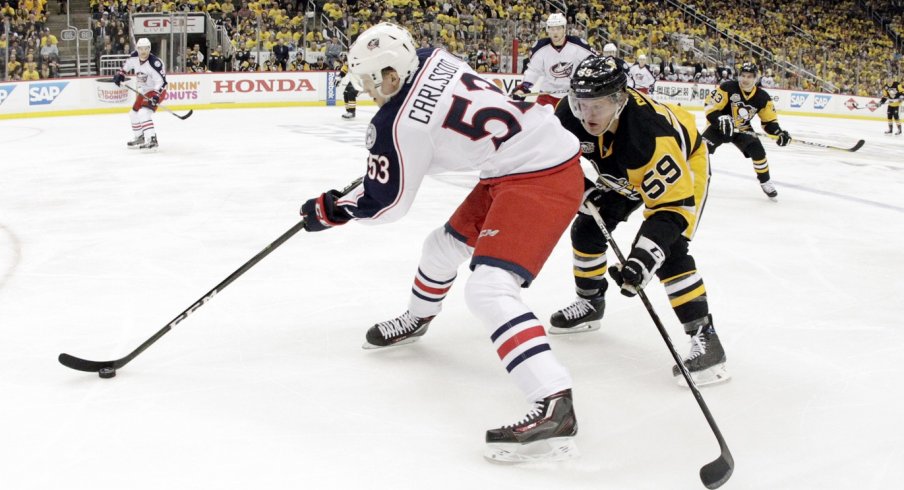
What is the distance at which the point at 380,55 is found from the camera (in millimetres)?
2197

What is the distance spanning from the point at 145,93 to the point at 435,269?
21.7 ft

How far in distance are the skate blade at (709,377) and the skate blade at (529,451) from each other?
28.8 inches

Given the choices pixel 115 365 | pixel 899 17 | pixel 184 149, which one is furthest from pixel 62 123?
pixel 899 17

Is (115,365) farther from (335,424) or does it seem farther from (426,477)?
(426,477)

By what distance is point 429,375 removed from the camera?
277 centimetres

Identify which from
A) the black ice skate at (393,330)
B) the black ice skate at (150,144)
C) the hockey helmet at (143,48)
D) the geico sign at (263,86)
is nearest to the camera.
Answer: the black ice skate at (393,330)

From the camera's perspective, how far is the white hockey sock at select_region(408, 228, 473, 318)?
8.99 ft

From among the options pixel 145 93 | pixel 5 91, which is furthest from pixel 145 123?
pixel 5 91

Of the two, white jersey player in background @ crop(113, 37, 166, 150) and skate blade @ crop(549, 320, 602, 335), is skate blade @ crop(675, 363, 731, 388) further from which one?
white jersey player in background @ crop(113, 37, 166, 150)

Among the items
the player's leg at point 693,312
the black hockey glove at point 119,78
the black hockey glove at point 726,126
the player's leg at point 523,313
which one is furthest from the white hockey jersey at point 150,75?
the player's leg at point 523,313

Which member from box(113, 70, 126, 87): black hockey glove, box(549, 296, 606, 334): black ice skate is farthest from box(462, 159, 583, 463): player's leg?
box(113, 70, 126, 87): black hockey glove

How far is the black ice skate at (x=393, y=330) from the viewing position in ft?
9.71

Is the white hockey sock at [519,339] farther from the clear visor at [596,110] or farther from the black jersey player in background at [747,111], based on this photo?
the black jersey player in background at [747,111]

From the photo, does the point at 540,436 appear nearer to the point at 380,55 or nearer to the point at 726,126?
the point at 380,55
